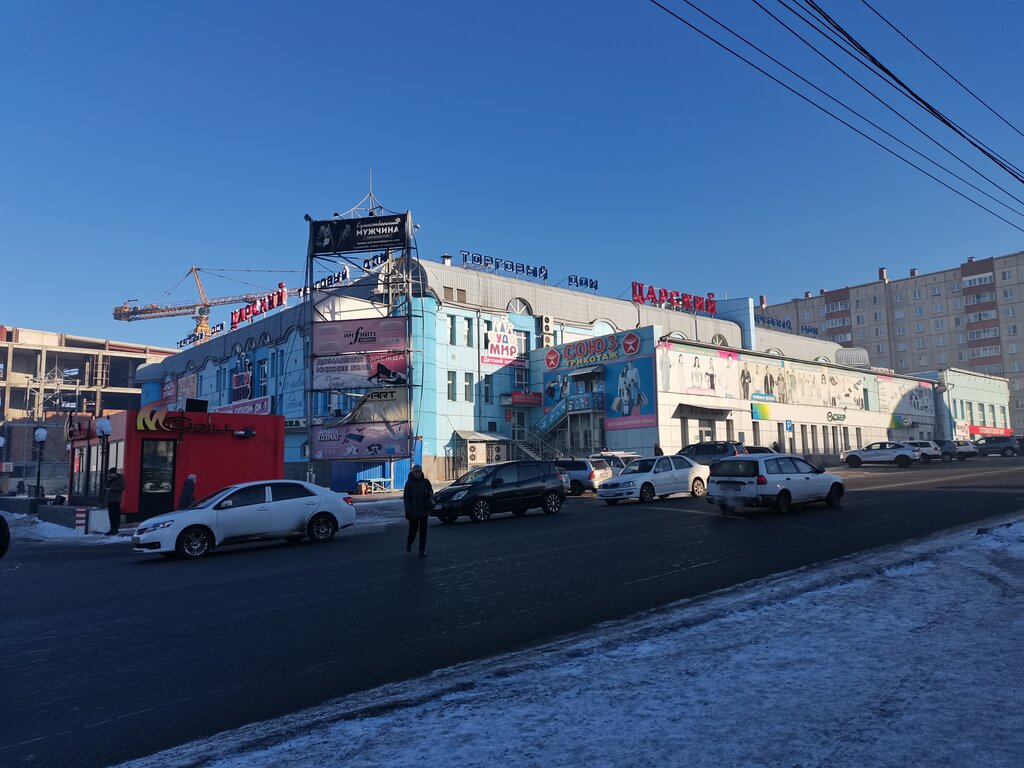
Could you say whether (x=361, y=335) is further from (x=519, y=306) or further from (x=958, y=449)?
(x=958, y=449)

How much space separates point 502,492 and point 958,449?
47427 millimetres

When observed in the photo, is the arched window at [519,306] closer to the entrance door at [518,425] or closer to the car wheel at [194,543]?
the entrance door at [518,425]

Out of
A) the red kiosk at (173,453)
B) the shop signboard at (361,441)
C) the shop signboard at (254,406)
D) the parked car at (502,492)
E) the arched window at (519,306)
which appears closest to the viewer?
the parked car at (502,492)

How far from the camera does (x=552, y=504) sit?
21.2 m

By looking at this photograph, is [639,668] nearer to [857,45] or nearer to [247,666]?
[247,666]

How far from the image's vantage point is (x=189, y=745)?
14.9 feet

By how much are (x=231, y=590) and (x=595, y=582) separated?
5227 millimetres

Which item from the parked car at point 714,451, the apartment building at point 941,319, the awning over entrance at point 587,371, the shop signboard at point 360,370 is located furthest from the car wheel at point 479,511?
the apartment building at point 941,319

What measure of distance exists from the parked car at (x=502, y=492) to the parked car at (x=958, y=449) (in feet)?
137

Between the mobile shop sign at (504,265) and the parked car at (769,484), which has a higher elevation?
the mobile shop sign at (504,265)

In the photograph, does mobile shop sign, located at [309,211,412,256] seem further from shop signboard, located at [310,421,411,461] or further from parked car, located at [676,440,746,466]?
parked car, located at [676,440,746,466]

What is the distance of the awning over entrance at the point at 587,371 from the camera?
46.2 m

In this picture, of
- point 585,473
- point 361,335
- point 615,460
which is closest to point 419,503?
point 585,473

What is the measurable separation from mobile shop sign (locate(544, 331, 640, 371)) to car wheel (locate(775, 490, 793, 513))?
26239 millimetres
